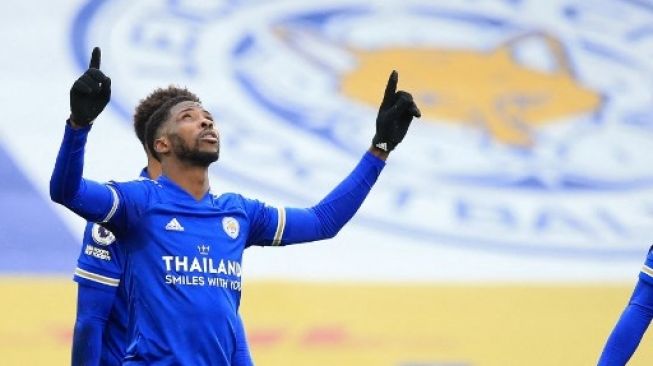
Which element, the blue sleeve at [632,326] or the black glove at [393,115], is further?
the blue sleeve at [632,326]

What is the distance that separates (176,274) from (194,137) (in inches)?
17.5

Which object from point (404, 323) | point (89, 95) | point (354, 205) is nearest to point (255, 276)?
point (404, 323)

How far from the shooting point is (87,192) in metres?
4.60

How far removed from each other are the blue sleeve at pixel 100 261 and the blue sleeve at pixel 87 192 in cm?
49

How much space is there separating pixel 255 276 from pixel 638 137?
291cm

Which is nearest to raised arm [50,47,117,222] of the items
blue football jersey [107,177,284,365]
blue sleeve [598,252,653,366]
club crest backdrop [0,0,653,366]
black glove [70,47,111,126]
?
black glove [70,47,111,126]

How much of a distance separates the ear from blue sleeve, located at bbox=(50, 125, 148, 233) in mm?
128

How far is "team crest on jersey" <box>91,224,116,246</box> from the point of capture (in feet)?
17.5

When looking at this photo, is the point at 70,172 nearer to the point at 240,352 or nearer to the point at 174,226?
the point at 174,226

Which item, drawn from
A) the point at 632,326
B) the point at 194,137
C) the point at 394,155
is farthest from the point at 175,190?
the point at 394,155

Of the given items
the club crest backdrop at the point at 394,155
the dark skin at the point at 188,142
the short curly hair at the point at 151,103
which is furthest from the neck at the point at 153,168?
the club crest backdrop at the point at 394,155

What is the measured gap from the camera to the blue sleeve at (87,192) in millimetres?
4477

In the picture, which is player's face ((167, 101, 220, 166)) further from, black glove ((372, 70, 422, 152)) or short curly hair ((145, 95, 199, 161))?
black glove ((372, 70, 422, 152))

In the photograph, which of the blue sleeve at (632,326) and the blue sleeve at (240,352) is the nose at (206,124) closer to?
the blue sleeve at (240,352)
